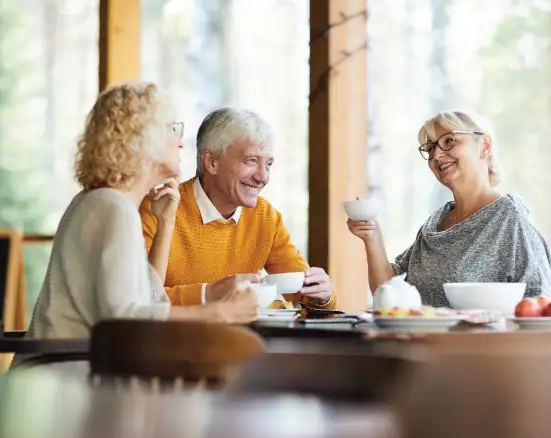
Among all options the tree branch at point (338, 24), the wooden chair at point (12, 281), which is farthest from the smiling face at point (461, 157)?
the wooden chair at point (12, 281)

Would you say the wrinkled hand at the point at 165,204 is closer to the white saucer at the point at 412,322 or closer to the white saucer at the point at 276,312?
the white saucer at the point at 276,312

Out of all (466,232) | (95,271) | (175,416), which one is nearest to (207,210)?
(466,232)

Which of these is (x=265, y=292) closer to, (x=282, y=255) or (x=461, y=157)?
(x=282, y=255)

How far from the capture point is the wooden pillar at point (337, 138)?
383 centimetres

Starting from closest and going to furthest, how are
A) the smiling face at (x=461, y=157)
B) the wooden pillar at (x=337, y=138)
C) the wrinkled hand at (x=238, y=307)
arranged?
the wrinkled hand at (x=238, y=307) → the smiling face at (x=461, y=157) → the wooden pillar at (x=337, y=138)

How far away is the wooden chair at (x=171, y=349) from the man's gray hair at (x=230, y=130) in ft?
5.47

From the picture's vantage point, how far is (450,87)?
4.20 m

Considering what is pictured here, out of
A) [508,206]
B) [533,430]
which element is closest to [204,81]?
[508,206]

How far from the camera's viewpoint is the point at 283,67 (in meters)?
4.53

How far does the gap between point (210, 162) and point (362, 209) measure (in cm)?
68

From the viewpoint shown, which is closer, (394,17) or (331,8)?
(331,8)

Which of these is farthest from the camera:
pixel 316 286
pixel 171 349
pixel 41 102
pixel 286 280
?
pixel 41 102

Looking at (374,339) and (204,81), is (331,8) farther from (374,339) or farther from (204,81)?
(374,339)

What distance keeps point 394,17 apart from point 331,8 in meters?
0.48
